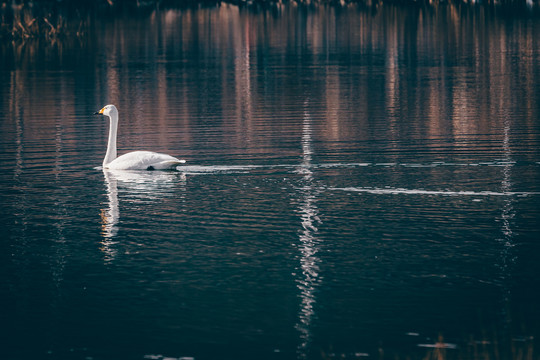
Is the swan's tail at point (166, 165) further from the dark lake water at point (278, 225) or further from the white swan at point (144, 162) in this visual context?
the dark lake water at point (278, 225)

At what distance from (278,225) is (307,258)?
8.35ft

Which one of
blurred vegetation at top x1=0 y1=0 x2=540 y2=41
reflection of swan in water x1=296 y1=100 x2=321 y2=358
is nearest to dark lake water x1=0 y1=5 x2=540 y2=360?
reflection of swan in water x1=296 y1=100 x2=321 y2=358

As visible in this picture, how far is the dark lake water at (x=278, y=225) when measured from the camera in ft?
46.8

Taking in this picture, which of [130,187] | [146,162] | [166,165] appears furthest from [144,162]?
[130,187]

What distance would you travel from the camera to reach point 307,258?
58.6ft

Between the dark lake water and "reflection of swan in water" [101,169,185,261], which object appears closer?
the dark lake water

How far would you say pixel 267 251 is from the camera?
18.4m

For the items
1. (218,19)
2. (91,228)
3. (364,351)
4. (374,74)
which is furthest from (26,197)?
(218,19)

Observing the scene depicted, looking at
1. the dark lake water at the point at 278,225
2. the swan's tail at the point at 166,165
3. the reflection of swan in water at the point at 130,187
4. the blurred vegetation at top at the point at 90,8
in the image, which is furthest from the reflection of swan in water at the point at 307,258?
the blurred vegetation at top at the point at 90,8

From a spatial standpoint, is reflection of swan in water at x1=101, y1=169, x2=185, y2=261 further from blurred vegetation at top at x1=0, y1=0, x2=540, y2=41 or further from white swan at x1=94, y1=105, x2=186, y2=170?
blurred vegetation at top at x1=0, y1=0, x2=540, y2=41

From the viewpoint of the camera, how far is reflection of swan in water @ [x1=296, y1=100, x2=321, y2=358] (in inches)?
567

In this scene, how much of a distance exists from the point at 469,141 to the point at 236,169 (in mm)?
7823

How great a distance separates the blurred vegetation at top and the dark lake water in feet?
153

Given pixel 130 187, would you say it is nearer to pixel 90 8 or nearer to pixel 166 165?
pixel 166 165
